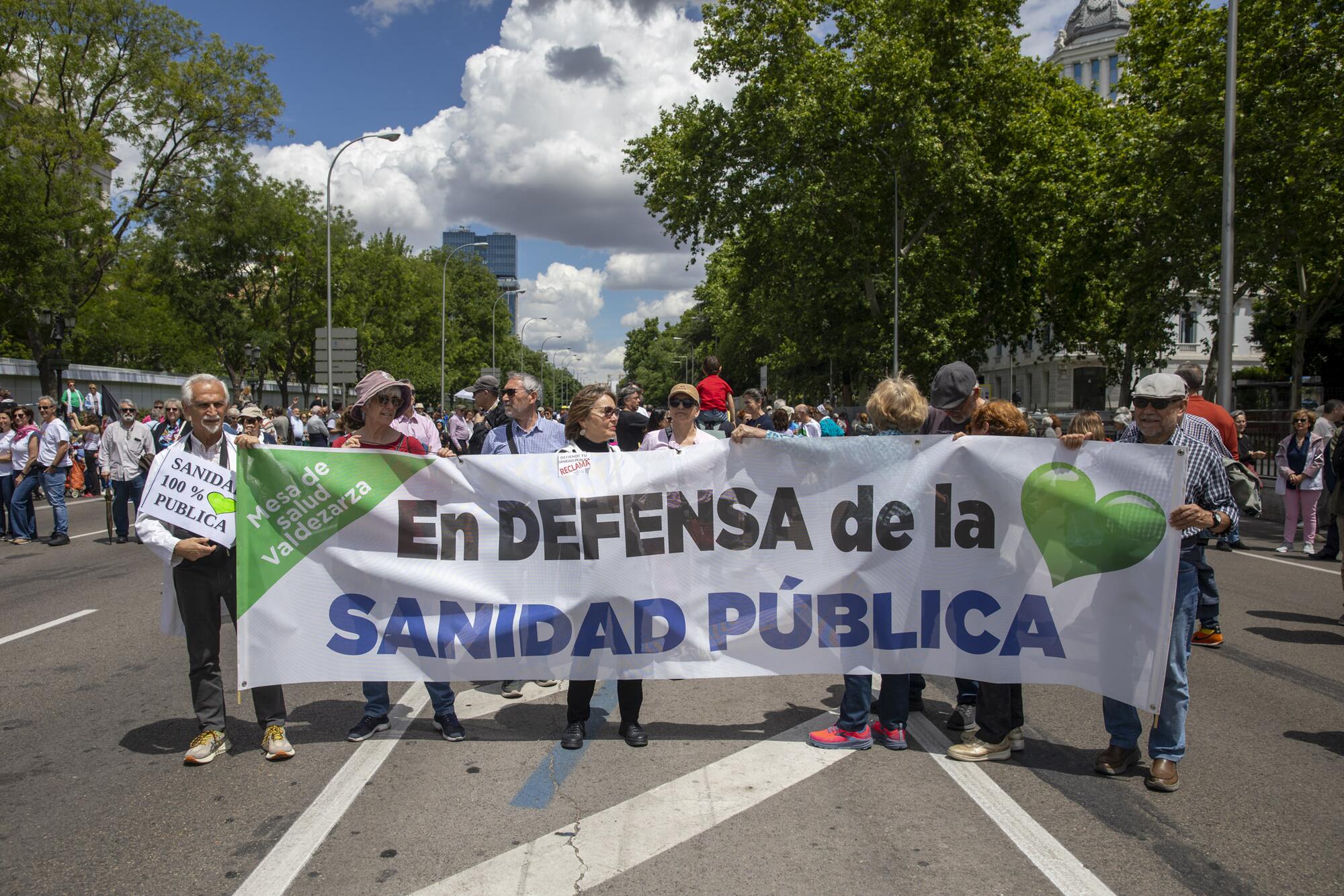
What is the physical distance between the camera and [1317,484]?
12789mm

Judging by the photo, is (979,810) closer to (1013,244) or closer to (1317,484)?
(1317,484)

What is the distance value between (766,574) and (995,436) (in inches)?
53.0

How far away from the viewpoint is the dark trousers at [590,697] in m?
5.07

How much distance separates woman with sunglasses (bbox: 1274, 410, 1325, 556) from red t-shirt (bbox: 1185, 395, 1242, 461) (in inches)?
184

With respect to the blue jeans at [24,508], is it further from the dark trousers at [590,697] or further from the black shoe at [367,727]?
the dark trousers at [590,697]

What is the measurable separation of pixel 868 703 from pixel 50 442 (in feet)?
43.2

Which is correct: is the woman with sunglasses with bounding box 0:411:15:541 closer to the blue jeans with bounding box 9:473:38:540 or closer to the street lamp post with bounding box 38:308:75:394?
the blue jeans with bounding box 9:473:38:540

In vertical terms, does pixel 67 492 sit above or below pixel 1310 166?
below

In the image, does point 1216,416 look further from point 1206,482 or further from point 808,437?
point 808,437

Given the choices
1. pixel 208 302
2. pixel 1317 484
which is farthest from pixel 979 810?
pixel 208 302

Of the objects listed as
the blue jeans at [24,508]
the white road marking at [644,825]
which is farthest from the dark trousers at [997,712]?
the blue jeans at [24,508]

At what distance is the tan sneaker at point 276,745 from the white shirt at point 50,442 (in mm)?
11084

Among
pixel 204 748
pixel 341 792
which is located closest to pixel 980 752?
pixel 341 792

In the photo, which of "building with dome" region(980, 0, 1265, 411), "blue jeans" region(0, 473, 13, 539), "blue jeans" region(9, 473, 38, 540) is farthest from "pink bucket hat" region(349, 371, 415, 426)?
"building with dome" region(980, 0, 1265, 411)
